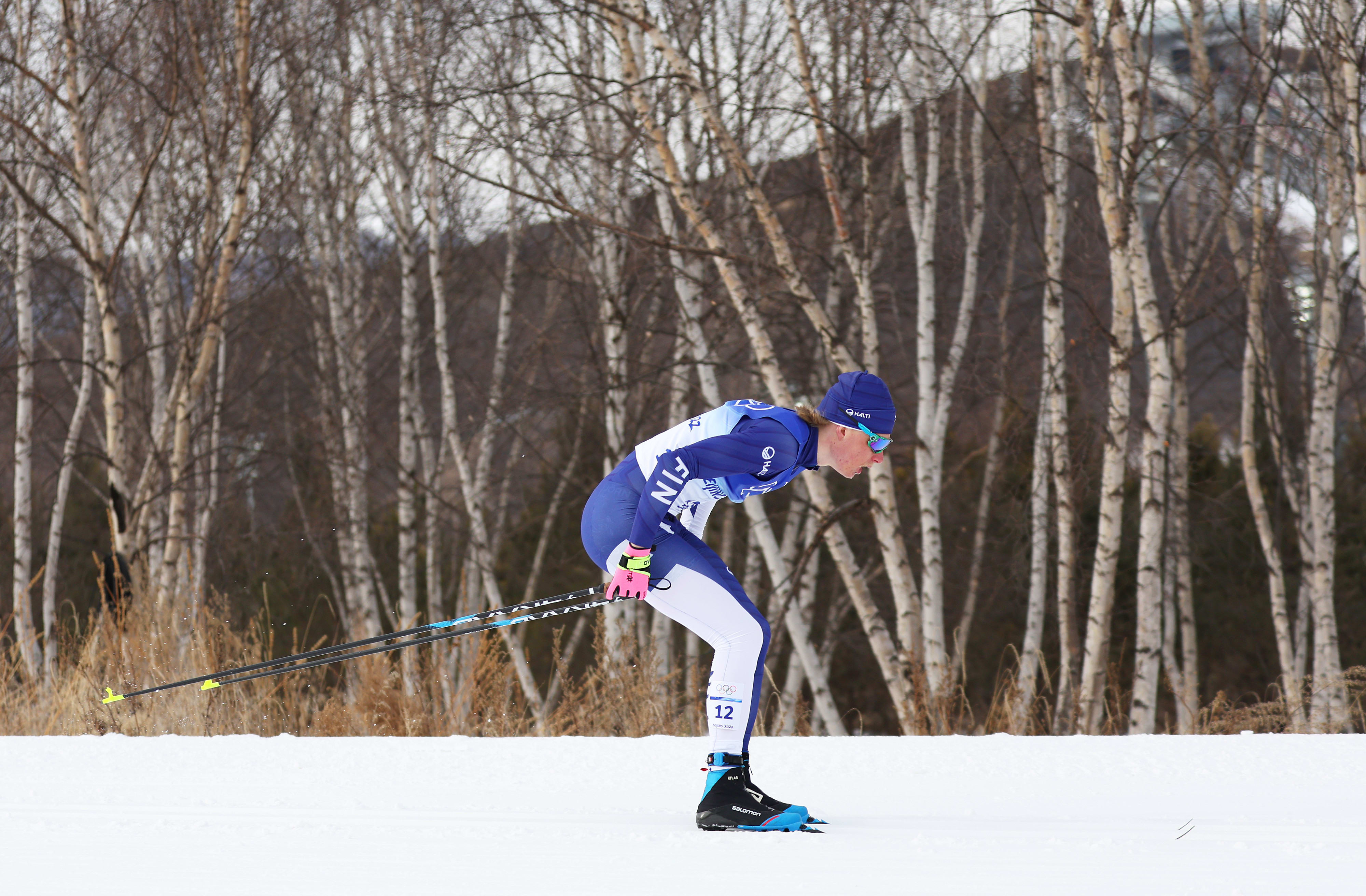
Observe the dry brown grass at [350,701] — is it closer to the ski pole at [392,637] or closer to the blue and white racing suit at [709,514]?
the ski pole at [392,637]

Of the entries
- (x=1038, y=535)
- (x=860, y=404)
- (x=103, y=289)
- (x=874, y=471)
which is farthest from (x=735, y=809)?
(x=1038, y=535)

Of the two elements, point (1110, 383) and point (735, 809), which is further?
point (1110, 383)

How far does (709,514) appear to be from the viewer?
3361mm

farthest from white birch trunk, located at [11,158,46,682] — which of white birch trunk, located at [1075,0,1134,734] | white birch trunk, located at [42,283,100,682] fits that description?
white birch trunk, located at [1075,0,1134,734]

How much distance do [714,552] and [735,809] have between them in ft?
2.37

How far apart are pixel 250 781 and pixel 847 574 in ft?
13.1

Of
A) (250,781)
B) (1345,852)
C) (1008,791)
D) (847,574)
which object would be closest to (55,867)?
(250,781)

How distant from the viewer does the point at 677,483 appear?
3156 millimetres

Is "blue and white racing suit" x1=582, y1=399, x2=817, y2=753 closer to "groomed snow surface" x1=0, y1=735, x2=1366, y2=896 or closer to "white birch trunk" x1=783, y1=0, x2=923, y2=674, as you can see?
"groomed snow surface" x1=0, y1=735, x2=1366, y2=896

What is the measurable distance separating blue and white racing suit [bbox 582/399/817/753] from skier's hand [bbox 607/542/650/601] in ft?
0.12

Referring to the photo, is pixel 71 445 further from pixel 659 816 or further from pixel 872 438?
pixel 872 438

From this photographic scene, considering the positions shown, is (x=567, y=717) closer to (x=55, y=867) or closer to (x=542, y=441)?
(x=55, y=867)

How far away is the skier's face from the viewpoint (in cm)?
333

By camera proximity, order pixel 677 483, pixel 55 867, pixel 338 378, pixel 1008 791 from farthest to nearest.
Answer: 1. pixel 338 378
2. pixel 1008 791
3. pixel 677 483
4. pixel 55 867
